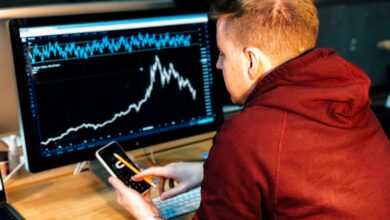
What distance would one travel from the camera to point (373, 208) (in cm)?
83

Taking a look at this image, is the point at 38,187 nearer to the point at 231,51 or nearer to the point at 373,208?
the point at 231,51

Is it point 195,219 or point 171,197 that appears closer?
point 195,219

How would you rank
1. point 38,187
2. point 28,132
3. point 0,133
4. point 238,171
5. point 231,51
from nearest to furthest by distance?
point 238,171, point 231,51, point 28,132, point 38,187, point 0,133

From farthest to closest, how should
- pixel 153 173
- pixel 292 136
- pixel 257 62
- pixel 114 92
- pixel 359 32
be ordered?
1. pixel 359 32
2. pixel 114 92
3. pixel 153 173
4. pixel 257 62
5. pixel 292 136

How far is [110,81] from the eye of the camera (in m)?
1.27

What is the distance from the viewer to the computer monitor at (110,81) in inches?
45.7

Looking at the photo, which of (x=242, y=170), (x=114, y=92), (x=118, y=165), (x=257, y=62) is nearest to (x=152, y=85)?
(x=114, y=92)

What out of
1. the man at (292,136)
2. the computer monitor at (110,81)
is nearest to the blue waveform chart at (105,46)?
the computer monitor at (110,81)

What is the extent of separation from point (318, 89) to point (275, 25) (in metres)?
0.15

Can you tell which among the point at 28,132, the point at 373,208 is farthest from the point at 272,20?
the point at 28,132

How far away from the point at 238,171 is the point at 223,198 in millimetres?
62

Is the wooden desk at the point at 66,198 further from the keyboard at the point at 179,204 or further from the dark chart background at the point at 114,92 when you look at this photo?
the dark chart background at the point at 114,92

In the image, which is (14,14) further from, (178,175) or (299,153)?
(299,153)

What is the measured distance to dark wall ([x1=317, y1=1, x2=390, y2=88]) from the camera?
1.92 meters
